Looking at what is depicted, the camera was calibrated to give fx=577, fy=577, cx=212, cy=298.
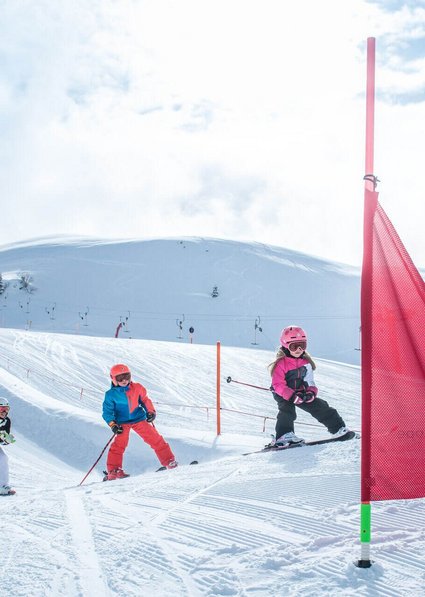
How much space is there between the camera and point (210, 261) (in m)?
78.4

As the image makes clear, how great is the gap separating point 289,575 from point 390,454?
81cm

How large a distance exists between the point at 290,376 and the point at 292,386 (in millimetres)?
127

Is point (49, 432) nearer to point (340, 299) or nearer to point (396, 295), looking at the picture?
point (396, 295)

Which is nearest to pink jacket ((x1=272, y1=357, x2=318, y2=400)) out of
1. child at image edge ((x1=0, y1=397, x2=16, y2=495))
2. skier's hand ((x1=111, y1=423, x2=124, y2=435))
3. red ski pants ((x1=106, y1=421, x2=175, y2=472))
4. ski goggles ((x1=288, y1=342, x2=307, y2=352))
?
ski goggles ((x1=288, y1=342, x2=307, y2=352))

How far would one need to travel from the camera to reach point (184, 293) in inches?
2653

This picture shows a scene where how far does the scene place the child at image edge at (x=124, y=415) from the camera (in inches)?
296

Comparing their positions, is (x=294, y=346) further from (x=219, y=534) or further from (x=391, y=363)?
(x=391, y=363)

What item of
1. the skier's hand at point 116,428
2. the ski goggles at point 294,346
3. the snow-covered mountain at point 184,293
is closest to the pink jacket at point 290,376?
the ski goggles at point 294,346

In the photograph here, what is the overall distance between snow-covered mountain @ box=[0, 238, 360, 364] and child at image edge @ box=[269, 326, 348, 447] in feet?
129

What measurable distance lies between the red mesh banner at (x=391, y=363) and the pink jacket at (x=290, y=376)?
393 centimetres

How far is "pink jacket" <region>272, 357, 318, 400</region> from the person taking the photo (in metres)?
7.11

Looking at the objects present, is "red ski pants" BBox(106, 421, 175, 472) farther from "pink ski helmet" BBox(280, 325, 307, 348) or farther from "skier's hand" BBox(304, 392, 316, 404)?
"pink ski helmet" BBox(280, 325, 307, 348)

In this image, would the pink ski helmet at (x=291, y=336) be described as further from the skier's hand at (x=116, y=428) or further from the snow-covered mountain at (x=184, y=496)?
the skier's hand at (x=116, y=428)

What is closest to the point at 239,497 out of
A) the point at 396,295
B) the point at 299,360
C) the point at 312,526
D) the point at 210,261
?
the point at 312,526
